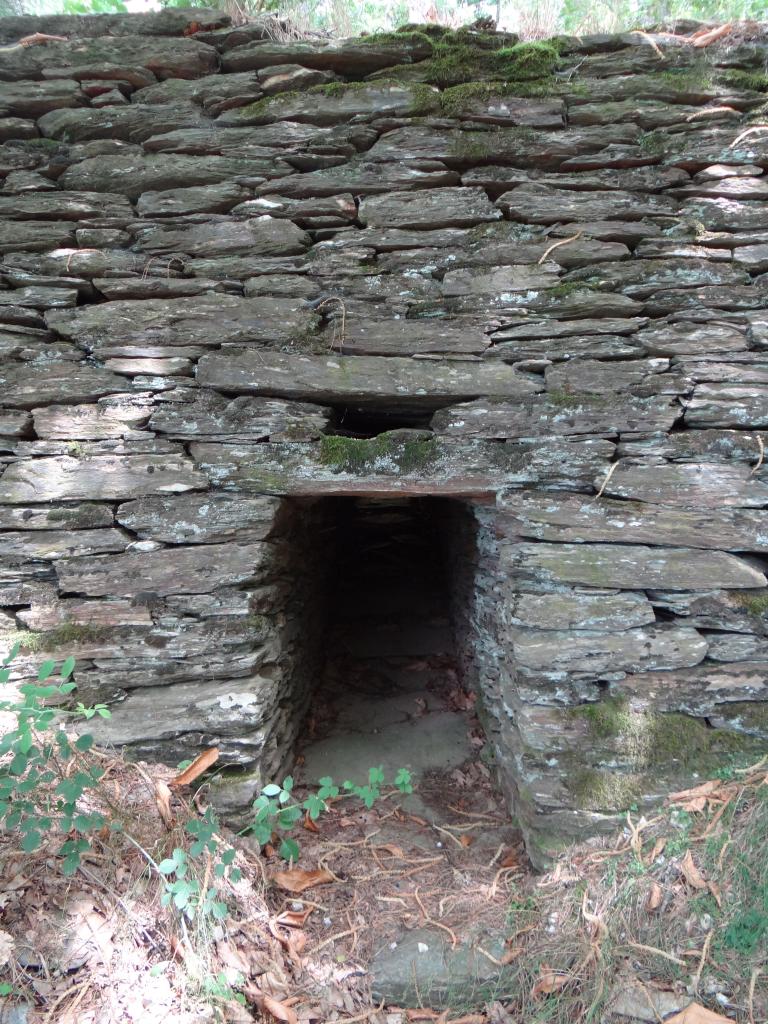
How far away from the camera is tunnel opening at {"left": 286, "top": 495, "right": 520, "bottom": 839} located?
335cm

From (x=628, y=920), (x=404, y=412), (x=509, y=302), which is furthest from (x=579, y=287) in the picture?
(x=628, y=920)

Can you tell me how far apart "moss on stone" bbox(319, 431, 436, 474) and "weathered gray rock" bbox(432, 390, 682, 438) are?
6.5 inches

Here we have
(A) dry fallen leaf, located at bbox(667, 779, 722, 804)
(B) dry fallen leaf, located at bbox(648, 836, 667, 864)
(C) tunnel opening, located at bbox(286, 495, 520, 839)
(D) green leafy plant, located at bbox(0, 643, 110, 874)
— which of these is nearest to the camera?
(D) green leafy plant, located at bbox(0, 643, 110, 874)

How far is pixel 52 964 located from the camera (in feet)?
6.50

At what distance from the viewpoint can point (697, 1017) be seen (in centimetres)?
203

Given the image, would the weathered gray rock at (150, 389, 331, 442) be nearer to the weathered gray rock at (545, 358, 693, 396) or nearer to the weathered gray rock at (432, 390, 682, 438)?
the weathered gray rock at (432, 390, 682, 438)

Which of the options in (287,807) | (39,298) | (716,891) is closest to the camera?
(716,891)

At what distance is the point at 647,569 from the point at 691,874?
1153 mm

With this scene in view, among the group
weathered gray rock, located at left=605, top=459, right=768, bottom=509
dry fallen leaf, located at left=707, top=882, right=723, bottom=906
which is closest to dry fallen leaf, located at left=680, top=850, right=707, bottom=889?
dry fallen leaf, located at left=707, top=882, right=723, bottom=906

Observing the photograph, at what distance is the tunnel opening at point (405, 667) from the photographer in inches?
132

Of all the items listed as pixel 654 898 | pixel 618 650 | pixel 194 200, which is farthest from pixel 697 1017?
pixel 194 200

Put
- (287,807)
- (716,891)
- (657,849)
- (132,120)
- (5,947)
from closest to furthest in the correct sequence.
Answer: (5,947), (716,891), (657,849), (287,807), (132,120)

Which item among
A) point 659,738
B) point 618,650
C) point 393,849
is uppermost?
point 618,650

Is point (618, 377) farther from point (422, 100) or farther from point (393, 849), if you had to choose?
point (393, 849)
